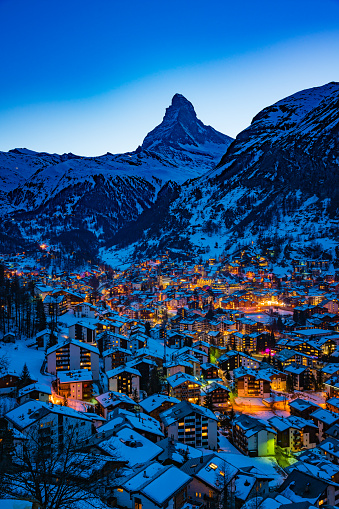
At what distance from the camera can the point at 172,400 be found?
23094 mm

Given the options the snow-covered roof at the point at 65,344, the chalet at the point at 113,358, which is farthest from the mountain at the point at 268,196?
the snow-covered roof at the point at 65,344

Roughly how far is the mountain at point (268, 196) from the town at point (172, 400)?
2620 cm

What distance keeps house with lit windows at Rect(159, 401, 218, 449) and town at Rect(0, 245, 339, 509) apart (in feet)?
0.19

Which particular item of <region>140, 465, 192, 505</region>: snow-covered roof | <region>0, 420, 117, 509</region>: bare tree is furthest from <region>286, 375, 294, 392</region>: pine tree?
<region>0, 420, 117, 509</region>: bare tree

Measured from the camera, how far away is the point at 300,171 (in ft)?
332

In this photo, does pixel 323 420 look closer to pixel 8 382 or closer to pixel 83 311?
pixel 8 382

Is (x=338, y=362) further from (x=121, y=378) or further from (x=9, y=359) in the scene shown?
(x=9, y=359)

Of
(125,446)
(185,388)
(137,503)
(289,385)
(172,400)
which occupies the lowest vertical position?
(289,385)

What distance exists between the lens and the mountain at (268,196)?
85438 mm

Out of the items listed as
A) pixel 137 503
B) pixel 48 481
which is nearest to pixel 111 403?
pixel 137 503

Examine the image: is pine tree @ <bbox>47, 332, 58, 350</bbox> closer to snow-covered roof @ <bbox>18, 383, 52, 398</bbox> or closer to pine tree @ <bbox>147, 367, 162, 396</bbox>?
pine tree @ <bbox>147, 367, 162, 396</bbox>

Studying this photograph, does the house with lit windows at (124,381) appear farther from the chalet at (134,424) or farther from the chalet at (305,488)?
the chalet at (305,488)

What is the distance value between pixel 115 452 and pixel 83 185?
156328mm

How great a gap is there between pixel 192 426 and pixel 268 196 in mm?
85898
